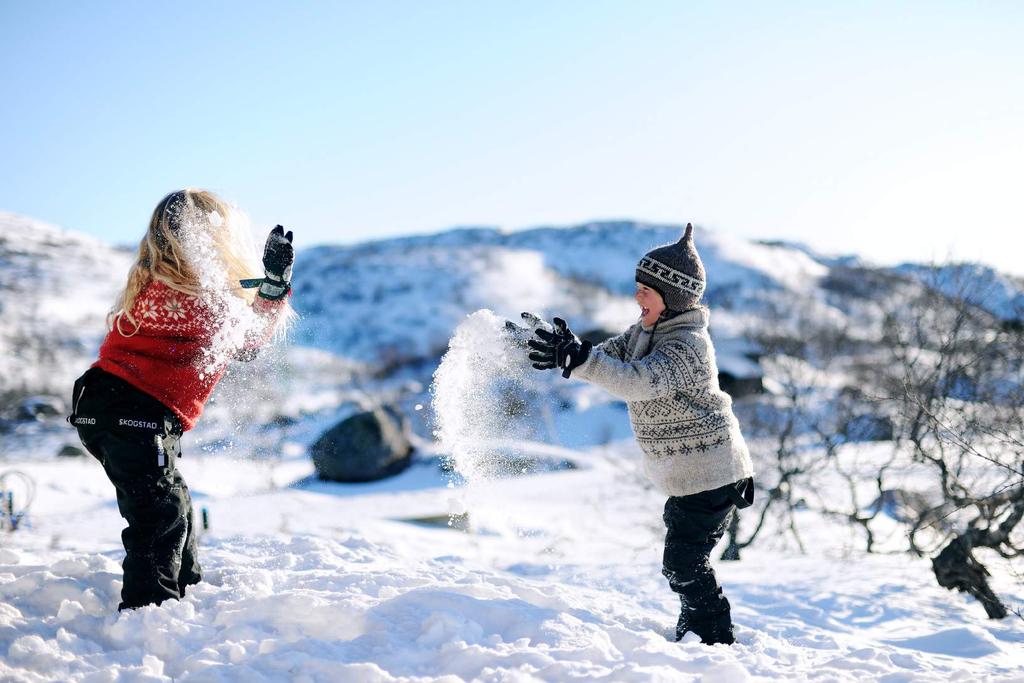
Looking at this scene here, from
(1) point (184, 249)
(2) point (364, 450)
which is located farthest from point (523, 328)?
(2) point (364, 450)

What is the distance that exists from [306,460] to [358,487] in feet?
23.1

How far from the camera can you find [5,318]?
4988 centimetres

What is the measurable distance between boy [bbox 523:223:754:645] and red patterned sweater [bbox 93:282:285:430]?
1.40 meters

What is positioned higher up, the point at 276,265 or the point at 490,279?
the point at 490,279

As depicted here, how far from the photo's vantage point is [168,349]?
2.90m

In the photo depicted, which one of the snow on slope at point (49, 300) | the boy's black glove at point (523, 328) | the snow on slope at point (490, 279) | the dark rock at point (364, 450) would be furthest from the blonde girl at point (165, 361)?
the snow on slope at point (490, 279)

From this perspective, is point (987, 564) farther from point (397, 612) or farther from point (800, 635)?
point (397, 612)

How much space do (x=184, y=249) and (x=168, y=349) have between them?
414mm

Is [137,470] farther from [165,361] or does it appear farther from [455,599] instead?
[455,599]

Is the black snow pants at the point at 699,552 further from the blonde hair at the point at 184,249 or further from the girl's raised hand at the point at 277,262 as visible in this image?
the blonde hair at the point at 184,249

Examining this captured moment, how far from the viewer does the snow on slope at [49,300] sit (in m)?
38.5

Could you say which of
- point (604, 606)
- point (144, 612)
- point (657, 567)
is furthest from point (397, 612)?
point (657, 567)

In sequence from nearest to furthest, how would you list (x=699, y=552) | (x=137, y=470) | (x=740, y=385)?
(x=137, y=470), (x=699, y=552), (x=740, y=385)

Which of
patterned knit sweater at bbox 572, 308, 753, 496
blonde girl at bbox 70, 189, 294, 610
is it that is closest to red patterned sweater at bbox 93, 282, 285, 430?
blonde girl at bbox 70, 189, 294, 610
